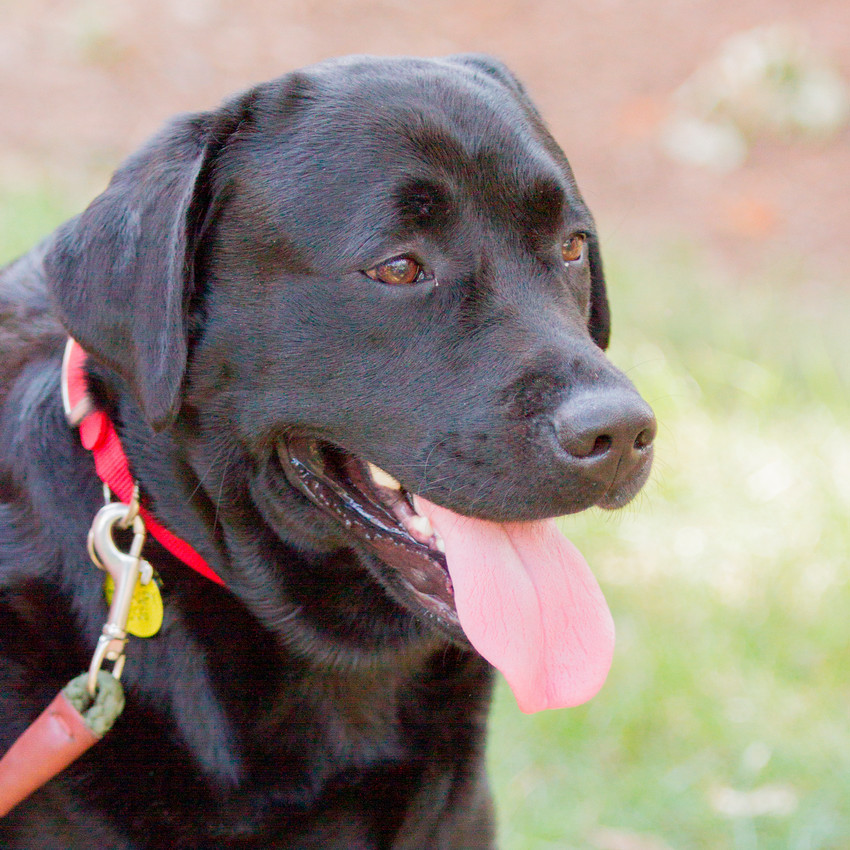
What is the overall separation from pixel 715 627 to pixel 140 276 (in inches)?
104

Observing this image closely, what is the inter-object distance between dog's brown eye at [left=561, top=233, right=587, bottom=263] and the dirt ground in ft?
17.3

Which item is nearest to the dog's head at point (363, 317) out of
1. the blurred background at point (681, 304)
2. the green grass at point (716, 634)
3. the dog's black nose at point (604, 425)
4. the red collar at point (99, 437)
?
the dog's black nose at point (604, 425)

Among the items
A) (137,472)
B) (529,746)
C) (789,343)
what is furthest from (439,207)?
(789,343)

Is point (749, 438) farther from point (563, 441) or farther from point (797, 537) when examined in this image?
point (563, 441)

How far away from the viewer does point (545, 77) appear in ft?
32.2

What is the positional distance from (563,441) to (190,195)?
0.81m

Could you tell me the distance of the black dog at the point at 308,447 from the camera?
2.05m

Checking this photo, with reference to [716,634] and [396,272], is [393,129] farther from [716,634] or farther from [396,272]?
[716,634]

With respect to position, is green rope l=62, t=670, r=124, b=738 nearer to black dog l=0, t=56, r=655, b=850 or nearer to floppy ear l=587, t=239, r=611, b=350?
black dog l=0, t=56, r=655, b=850

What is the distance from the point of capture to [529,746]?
3512mm

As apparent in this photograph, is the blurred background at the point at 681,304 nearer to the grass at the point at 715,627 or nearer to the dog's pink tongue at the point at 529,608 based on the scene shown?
the grass at the point at 715,627

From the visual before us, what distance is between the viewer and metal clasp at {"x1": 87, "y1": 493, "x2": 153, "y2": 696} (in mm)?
2049

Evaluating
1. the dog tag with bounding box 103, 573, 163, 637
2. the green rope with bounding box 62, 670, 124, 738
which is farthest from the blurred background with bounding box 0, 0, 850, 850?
the green rope with bounding box 62, 670, 124, 738

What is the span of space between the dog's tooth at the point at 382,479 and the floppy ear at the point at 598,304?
707mm
